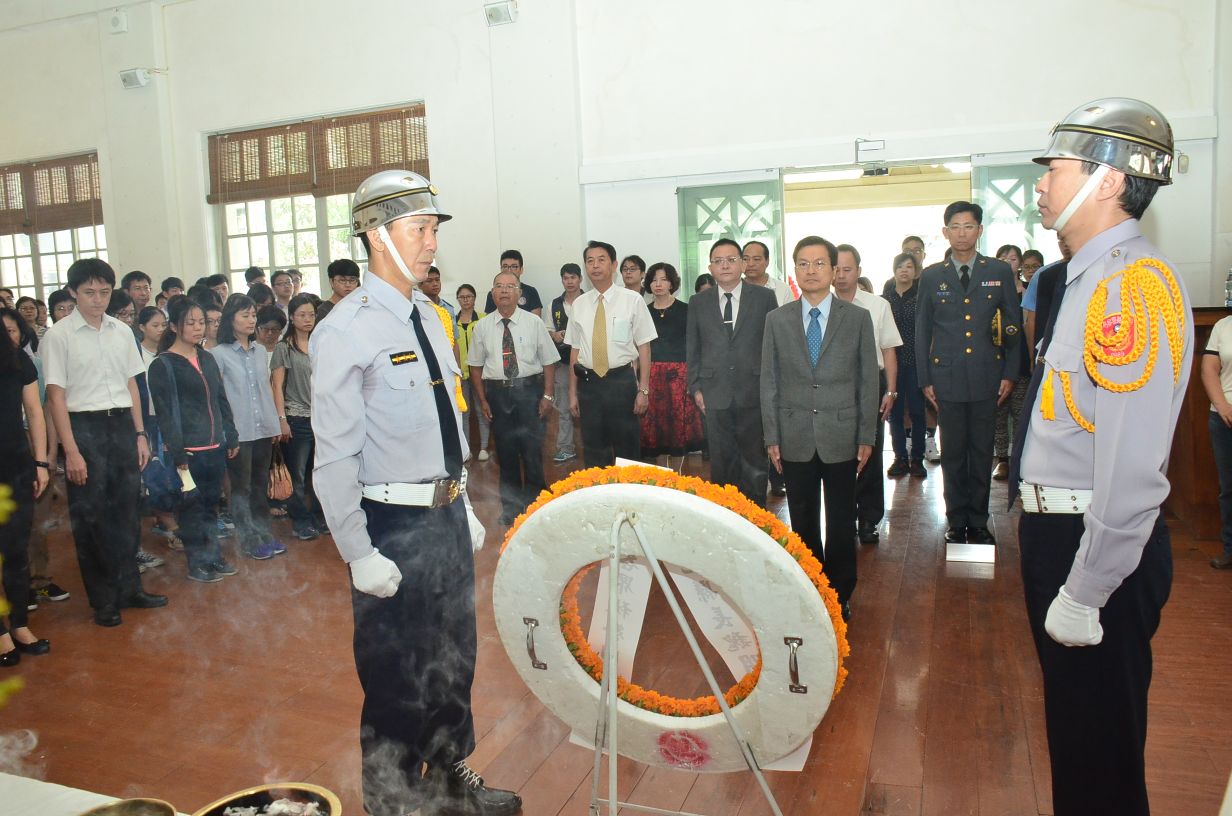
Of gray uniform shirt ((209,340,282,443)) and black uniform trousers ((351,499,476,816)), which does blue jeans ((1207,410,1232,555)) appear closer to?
black uniform trousers ((351,499,476,816))

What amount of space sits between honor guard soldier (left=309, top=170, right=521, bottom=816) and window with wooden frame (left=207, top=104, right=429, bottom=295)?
7414 mm

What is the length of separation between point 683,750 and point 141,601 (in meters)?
3.31

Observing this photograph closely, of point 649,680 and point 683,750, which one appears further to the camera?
point 649,680

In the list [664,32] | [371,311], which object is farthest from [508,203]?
[371,311]

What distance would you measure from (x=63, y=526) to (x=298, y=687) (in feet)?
12.3

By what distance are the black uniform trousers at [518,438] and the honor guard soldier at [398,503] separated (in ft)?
10.1

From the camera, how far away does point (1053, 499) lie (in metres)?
1.77

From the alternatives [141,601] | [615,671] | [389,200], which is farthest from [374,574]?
A: [141,601]

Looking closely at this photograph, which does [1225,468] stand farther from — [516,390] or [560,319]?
[560,319]

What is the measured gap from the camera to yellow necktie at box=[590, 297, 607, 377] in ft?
17.5

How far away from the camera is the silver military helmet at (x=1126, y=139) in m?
1.71

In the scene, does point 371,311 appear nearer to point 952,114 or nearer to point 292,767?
point 292,767

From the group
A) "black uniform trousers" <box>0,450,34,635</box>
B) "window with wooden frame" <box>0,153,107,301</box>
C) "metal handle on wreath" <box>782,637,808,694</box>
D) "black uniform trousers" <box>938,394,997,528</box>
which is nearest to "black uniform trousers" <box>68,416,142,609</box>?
"black uniform trousers" <box>0,450,34,635</box>

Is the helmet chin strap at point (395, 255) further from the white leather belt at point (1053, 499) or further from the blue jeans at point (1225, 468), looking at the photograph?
the blue jeans at point (1225, 468)
